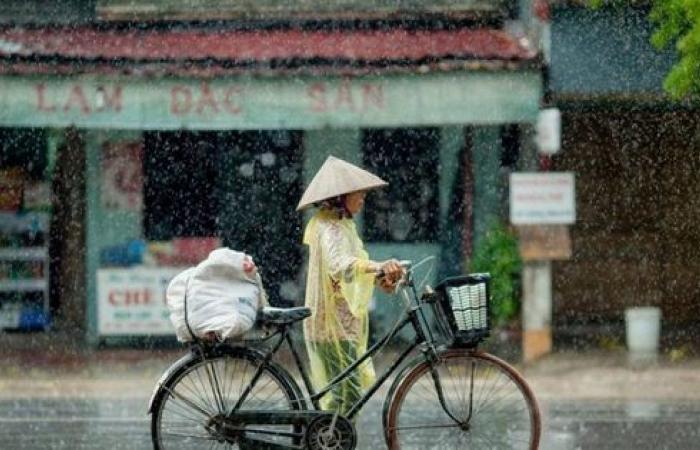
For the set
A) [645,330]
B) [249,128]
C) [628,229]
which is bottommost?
[645,330]

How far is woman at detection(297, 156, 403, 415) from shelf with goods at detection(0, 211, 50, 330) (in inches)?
468

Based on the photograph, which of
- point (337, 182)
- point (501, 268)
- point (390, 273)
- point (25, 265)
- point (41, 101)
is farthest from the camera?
point (25, 265)

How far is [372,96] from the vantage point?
→ 1609cm

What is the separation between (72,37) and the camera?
715 inches

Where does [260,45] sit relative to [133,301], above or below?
above

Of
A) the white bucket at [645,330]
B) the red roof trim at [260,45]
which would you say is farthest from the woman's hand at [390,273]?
the white bucket at [645,330]

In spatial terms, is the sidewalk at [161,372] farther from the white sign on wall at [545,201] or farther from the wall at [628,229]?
the wall at [628,229]

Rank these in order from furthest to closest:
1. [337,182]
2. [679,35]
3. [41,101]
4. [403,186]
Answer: [403,186]
[679,35]
[41,101]
[337,182]

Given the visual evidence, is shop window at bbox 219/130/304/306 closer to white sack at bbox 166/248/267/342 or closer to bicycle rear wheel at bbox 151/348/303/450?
bicycle rear wheel at bbox 151/348/303/450

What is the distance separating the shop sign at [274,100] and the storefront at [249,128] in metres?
0.02

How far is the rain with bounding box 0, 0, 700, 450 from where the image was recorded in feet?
50.2

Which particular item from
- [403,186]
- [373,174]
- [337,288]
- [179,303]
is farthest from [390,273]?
[403,186]

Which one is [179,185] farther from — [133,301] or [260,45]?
[260,45]

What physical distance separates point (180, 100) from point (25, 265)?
15.7 feet
